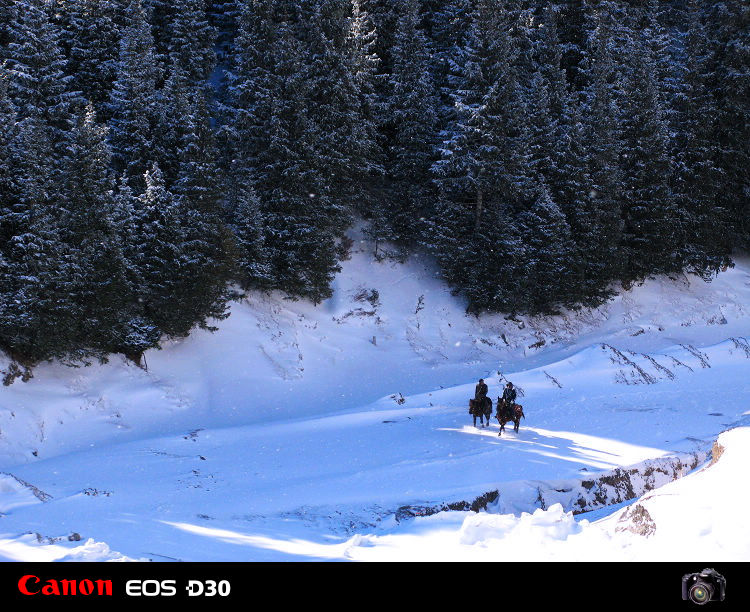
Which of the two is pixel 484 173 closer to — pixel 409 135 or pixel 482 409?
pixel 409 135

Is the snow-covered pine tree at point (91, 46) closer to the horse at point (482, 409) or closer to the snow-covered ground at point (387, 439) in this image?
the snow-covered ground at point (387, 439)

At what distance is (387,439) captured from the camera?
66.2ft

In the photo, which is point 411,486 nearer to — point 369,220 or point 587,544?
point 587,544

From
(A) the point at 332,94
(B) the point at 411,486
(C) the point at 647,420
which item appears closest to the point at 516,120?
(A) the point at 332,94

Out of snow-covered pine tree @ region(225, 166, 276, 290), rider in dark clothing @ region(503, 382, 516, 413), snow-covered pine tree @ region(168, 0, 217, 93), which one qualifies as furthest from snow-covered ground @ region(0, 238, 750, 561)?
snow-covered pine tree @ region(168, 0, 217, 93)

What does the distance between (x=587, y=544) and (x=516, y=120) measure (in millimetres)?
27795

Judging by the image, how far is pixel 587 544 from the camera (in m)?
9.03
